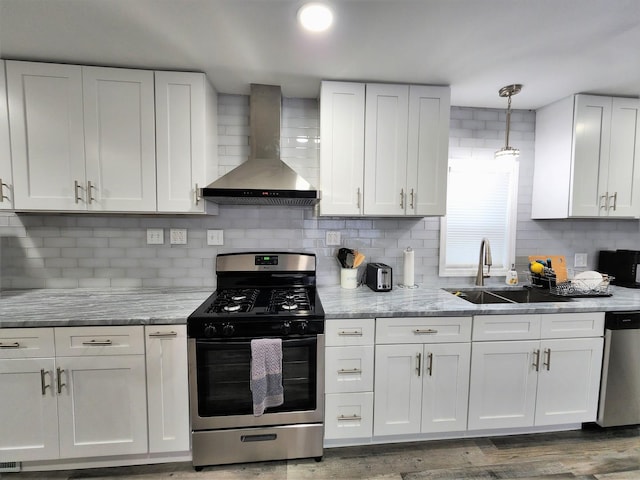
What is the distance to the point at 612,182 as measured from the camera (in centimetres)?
227

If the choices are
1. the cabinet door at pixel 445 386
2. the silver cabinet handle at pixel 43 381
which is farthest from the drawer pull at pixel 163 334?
the cabinet door at pixel 445 386

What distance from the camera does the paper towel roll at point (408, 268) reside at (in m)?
2.35

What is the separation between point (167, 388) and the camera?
1.66m

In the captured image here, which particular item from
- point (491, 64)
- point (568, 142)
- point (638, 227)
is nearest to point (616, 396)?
point (638, 227)

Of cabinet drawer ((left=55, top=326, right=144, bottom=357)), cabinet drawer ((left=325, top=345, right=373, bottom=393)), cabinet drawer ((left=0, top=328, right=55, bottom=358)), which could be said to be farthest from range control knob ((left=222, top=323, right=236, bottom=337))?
cabinet drawer ((left=0, top=328, right=55, bottom=358))

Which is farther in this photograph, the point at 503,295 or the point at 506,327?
the point at 503,295

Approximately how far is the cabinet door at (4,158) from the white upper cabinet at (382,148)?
6.49ft

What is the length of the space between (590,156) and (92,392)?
3718 millimetres

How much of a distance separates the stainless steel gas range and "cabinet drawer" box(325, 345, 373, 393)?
0.07 metres

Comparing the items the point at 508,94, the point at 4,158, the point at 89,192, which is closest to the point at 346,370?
the point at 89,192

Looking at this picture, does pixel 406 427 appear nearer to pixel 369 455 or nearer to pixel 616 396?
pixel 369 455

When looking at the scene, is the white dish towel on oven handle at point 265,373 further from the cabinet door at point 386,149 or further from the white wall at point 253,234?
the cabinet door at point 386,149

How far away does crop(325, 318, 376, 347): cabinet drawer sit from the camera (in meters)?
1.76

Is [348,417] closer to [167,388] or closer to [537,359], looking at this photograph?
[167,388]
